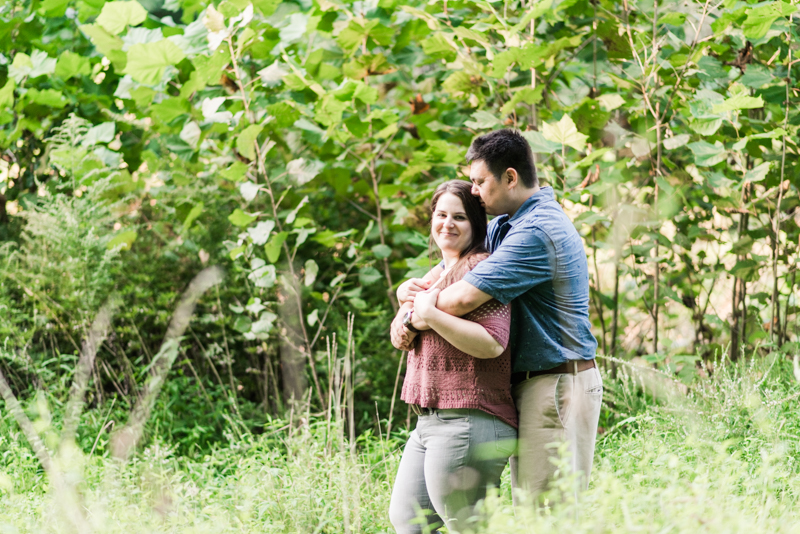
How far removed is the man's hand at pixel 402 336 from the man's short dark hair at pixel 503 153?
542 millimetres

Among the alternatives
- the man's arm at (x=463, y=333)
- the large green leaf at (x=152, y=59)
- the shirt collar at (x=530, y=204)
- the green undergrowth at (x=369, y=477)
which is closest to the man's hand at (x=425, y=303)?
the man's arm at (x=463, y=333)

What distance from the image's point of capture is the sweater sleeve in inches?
73.4

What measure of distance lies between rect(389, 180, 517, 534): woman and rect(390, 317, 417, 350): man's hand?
22 mm

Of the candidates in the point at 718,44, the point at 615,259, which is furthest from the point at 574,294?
the point at 718,44

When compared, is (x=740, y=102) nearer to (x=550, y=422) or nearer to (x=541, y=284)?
(x=541, y=284)

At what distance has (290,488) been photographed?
263cm

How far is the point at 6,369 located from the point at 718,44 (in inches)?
167

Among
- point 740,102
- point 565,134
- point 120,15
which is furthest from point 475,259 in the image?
point 120,15

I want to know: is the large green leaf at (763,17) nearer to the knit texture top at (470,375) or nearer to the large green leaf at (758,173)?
the large green leaf at (758,173)

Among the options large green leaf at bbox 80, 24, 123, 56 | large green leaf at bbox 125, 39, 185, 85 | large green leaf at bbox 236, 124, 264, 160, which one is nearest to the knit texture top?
large green leaf at bbox 236, 124, 264, 160

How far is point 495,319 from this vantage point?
6.16 ft

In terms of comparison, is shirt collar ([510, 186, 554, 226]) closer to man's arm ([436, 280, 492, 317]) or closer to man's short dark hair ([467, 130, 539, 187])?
man's short dark hair ([467, 130, 539, 187])

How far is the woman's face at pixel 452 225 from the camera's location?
6.79 ft

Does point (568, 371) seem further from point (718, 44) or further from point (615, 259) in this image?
point (718, 44)
